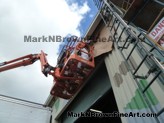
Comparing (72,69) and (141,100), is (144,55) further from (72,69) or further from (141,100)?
(72,69)

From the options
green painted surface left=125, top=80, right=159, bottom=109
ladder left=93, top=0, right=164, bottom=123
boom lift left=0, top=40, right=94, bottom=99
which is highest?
ladder left=93, top=0, right=164, bottom=123

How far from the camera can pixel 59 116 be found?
31.0ft

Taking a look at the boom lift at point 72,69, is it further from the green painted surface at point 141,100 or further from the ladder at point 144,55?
the green painted surface at point 141,100

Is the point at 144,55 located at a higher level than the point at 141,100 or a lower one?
higher

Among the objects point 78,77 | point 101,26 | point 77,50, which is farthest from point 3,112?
point 101,26

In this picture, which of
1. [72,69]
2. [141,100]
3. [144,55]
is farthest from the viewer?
[72,69]

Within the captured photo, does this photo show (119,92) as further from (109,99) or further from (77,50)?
(109,99)

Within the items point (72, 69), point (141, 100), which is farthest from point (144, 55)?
point (72, 69)

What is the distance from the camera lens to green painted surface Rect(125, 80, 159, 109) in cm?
323

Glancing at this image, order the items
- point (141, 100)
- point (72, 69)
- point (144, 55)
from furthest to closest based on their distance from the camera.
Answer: point (72, 69)
point (141, 100)
point (144, 55)

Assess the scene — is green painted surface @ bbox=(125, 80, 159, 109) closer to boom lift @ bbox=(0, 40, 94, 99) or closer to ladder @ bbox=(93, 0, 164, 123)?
ladder @ bbox=(93, 0, 164, 123)

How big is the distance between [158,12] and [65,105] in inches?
259

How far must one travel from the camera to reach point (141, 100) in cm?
358

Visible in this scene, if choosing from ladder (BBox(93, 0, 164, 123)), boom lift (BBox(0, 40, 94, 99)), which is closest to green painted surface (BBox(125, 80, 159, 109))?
ladder (BBox(93, 0, 164, 123))
